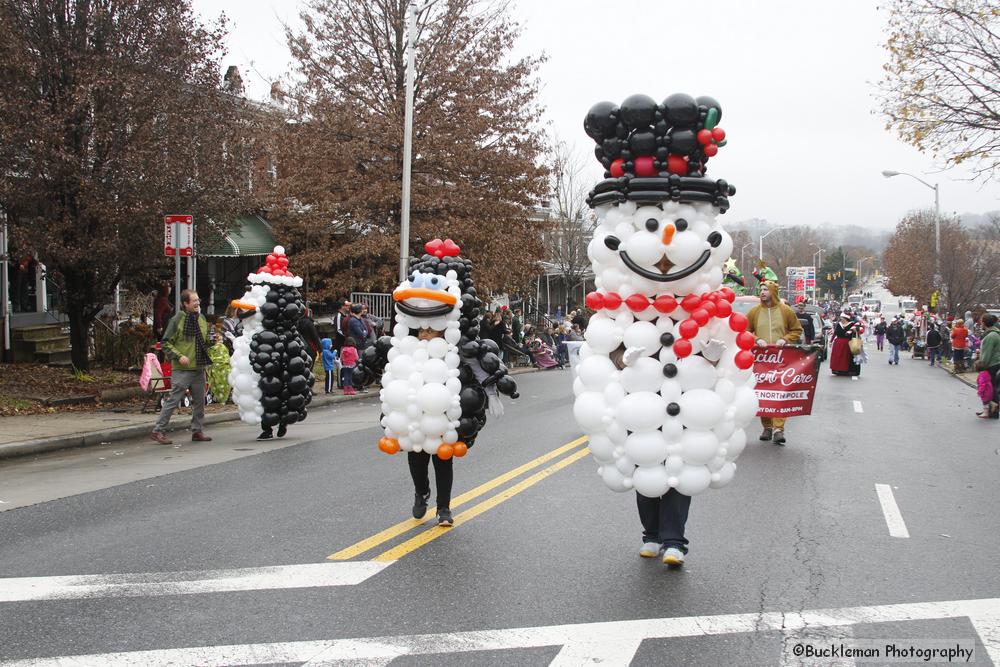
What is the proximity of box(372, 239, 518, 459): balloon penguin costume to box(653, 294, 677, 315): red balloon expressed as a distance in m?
1.48

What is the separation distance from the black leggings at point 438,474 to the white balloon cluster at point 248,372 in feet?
16.5

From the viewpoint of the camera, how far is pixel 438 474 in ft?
21.3

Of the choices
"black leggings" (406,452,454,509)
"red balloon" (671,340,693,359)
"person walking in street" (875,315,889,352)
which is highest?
"red balloon" (671,340,693,359)

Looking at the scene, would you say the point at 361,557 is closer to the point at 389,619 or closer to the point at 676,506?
the point at 389,619

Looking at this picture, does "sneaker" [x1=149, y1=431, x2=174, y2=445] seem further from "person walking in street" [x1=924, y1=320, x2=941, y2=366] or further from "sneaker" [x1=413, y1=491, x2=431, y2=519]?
"person walking in street" [x1=924, y1=320, x2=941, y2=366]

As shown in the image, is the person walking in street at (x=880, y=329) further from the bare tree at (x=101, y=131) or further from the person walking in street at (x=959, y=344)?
the bare tree at (x=101, y=131)

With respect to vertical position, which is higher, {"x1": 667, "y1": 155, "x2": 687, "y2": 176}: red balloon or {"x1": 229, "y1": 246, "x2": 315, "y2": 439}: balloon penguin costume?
{"x1": 667, "y1": 155, "x2": 687, "y2": 176}: red balloon

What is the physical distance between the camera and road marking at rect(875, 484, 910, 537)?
6551mm

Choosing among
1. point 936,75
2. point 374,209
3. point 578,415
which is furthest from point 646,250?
point 374,209

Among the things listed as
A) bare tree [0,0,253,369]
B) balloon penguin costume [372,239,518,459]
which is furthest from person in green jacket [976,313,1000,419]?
bare tree [0,0,253,369]

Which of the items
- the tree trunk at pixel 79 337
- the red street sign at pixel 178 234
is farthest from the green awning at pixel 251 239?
the red street sign at pixel 178 234

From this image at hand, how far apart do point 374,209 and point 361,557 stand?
1827 centimetres

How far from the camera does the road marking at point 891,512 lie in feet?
21.5

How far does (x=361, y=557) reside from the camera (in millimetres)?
5648
